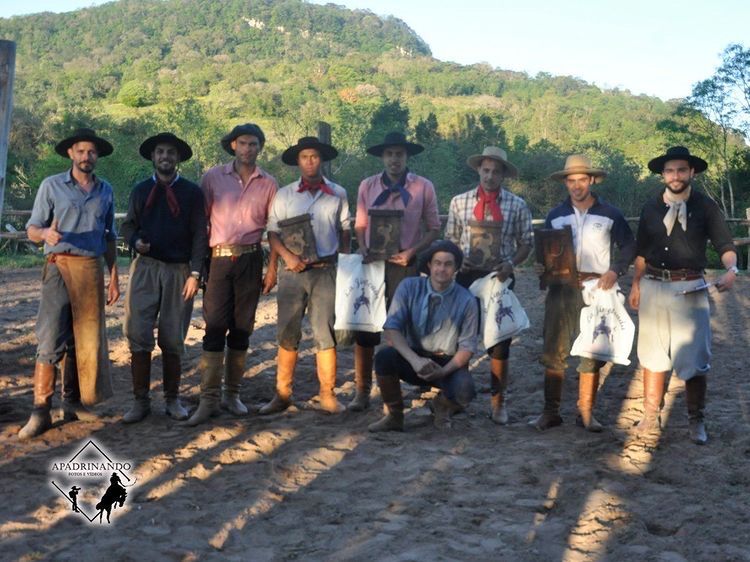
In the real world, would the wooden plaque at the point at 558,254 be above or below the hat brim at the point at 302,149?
below

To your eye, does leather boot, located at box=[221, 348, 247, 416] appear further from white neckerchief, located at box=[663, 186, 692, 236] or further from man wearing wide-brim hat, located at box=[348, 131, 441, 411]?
white neckerchief, located at box=[663, 186, 692, 236]

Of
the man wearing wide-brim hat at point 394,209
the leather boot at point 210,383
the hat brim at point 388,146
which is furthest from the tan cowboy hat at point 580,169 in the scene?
the leather boot at point 210,383

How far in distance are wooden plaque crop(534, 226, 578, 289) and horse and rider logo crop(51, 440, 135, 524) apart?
2.68 metres

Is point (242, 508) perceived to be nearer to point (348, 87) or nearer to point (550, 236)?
point (550, 236)

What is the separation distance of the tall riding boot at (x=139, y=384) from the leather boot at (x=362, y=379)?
1349 mm

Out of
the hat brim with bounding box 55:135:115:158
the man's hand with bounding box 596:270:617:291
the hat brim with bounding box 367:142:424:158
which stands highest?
the hat brim with bounding box 367:142:424:158

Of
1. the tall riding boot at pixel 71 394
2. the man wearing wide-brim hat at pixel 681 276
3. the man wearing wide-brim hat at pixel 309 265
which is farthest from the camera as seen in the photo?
the man wearing wide-brim hat at pixel 309 265

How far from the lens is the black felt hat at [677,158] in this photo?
495cm

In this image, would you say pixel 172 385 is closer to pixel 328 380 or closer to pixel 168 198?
pixel 328 380

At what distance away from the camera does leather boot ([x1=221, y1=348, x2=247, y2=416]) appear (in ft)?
18.3

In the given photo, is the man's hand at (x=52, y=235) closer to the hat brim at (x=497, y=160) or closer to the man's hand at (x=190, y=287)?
the man's hand at (x=190, y=287)

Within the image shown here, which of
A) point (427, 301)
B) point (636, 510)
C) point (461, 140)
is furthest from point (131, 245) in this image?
point (461, 140)

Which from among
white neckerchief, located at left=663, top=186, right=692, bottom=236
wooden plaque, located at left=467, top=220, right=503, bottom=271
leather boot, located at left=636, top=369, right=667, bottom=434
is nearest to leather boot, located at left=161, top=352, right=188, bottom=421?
wooden plaque, located at left=467, top=220, right=503, bottom=271

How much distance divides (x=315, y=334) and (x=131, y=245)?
1.34 metres
